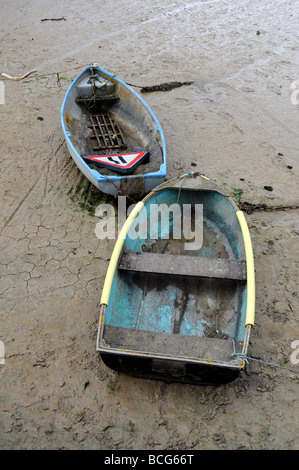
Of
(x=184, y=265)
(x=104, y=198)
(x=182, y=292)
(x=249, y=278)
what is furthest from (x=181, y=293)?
(x=104, y=198)

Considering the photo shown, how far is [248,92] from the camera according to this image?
8430 mm

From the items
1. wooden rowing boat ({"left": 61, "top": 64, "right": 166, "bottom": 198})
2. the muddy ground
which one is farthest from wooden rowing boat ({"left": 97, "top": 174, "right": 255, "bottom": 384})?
wooden rowing boat ({"left": 61, "top": 64, "right": 166, "bottom": 198})

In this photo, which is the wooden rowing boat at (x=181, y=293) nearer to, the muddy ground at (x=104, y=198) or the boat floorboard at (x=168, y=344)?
the boat floorboard at (x=168, y=344)

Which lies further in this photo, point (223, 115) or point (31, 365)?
point (223, 115)

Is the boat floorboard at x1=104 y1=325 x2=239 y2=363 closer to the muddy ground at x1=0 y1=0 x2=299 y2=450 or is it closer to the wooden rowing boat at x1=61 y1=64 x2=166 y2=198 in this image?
the muddy ground at x1=0 y1=0 x2=299 y2=450

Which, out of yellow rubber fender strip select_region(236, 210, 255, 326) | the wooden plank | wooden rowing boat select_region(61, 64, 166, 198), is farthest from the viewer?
wooden rowing boat select_region(61, 64, 166, 198)

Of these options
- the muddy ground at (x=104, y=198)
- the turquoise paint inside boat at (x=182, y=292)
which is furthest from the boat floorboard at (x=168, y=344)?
the muddy ground at (x=104, y=198)

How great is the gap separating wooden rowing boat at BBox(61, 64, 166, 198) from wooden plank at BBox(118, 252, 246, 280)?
1398mm

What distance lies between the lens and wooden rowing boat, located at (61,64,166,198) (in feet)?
16.9

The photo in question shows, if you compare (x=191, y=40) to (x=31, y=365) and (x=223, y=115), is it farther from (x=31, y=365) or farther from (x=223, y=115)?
(x=31, y=365)

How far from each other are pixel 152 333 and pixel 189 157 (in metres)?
4.04

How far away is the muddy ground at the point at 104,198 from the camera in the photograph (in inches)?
136
